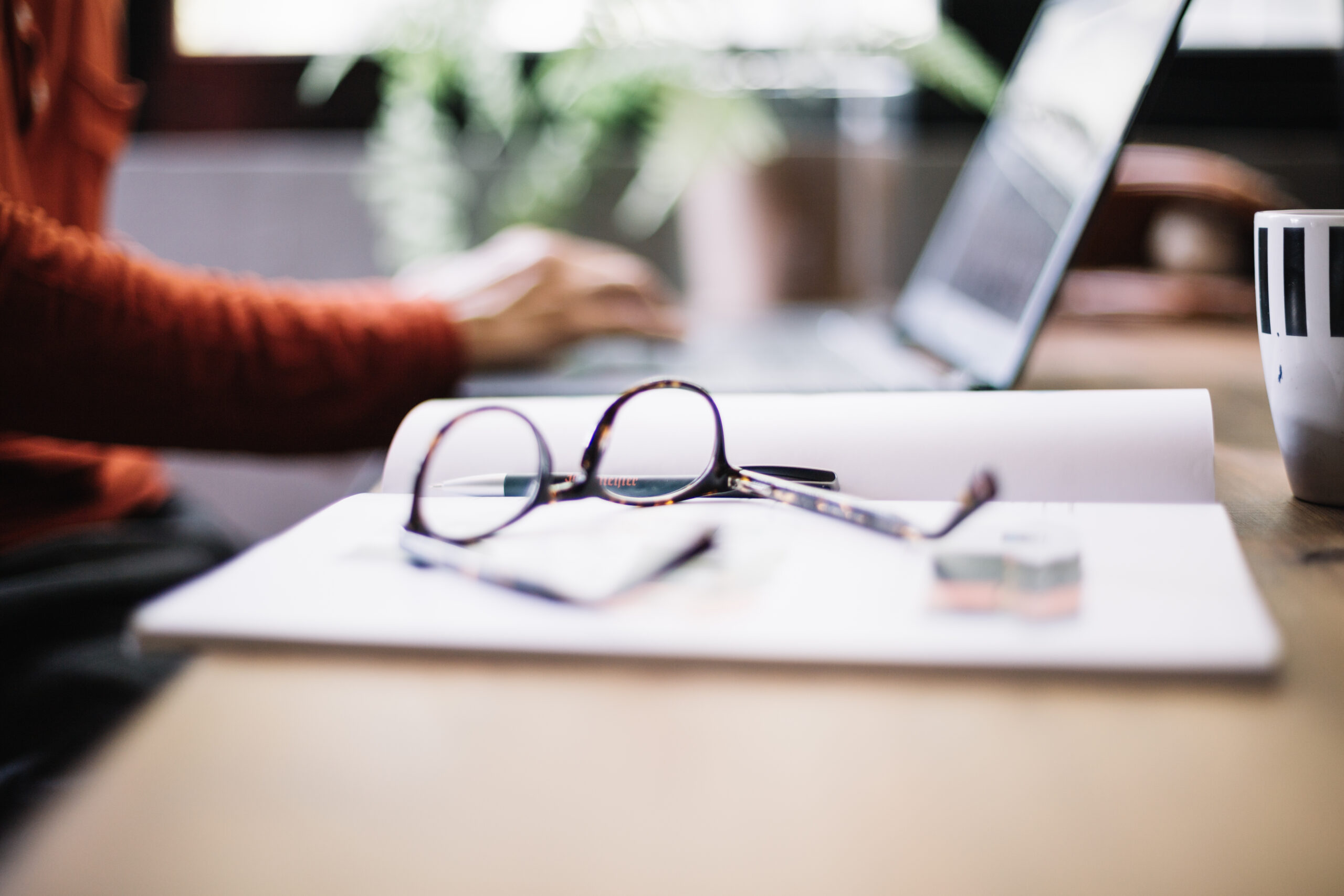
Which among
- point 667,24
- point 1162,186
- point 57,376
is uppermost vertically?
point 667,24

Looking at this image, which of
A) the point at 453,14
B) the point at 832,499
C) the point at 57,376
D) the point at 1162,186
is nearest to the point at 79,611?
the point at 57,376

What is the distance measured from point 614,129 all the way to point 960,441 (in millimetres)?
921

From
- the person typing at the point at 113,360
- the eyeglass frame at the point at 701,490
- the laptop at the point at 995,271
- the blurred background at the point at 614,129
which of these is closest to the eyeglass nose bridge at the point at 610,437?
the eyeglass frame at the point at 701,490

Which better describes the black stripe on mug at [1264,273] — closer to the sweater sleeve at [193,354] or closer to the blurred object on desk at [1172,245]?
the sweater sleeve at [193,354]

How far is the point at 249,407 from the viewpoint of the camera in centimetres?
51

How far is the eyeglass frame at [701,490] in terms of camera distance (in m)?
0.27

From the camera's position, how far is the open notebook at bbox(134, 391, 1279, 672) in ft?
0.66

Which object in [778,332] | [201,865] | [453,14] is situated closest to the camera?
[201,865]

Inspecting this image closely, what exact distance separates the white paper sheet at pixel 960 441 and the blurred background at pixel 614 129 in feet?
1.81

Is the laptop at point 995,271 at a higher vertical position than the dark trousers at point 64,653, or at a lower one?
higher

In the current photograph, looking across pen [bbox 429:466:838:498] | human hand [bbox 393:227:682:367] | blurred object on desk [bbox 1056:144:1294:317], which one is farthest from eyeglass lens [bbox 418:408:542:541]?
blurred object on desk [bbox 1056:144:1294:317]

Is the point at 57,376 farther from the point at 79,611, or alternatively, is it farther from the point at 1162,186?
the point at 1162,186

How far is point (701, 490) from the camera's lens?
1.03ft

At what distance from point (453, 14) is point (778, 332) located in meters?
0.45
